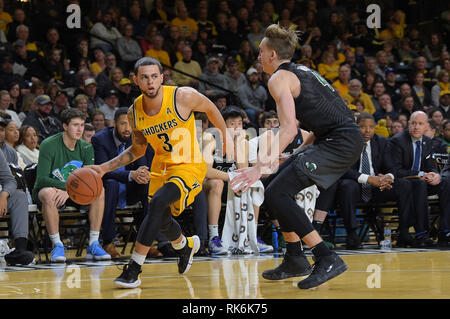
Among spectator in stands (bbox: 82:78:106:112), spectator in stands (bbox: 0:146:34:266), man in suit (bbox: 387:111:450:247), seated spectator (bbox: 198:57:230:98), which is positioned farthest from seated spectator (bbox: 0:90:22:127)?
man in suit (bbox: 387:111:450:247)

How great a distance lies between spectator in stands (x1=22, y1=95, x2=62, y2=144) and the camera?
31.9ft

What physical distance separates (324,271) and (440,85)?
413 inches

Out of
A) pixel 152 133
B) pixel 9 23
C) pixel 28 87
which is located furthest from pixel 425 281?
pixel 9 23

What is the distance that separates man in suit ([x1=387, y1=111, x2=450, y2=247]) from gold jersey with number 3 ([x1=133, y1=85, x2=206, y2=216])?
4048mm

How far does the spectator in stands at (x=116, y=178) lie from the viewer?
7816 millimetres

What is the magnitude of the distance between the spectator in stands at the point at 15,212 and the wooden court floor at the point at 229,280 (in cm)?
21

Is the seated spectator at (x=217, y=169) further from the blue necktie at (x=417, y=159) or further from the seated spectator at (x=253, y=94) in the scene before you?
the seated spectator at (x=253, y=94)

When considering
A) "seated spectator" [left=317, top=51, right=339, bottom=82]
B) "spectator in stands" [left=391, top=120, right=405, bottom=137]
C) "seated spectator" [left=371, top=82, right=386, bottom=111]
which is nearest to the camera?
"spectator in stands" [left=391, top=120, right=405, bottom=137]

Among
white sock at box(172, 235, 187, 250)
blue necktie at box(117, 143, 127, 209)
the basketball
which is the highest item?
the basketball

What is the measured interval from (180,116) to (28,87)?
20.6 ft

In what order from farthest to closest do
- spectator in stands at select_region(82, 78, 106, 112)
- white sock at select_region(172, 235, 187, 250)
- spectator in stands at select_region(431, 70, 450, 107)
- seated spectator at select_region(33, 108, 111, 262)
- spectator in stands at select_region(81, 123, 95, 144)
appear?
spectator in stands at select_region(431, 70, 450, 107) → spectator in stands at select_region(82, 78, 106, 112) → spectator in stands at select_region(81, 123, 95, 144) → seated spectator at select_region(33, 108, 111, 262) → white sock at select_region(172, 235, 187, 250)

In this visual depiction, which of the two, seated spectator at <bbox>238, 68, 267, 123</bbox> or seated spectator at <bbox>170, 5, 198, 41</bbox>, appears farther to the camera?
seated spectator at <bbox>170, 5, 198, 41</bbox>

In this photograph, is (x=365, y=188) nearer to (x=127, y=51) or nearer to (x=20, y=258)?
(x=20, y=258)

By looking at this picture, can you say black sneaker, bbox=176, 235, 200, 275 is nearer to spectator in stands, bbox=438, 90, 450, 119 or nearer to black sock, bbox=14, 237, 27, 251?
black sock, bbox=14, 237, 27, 251
